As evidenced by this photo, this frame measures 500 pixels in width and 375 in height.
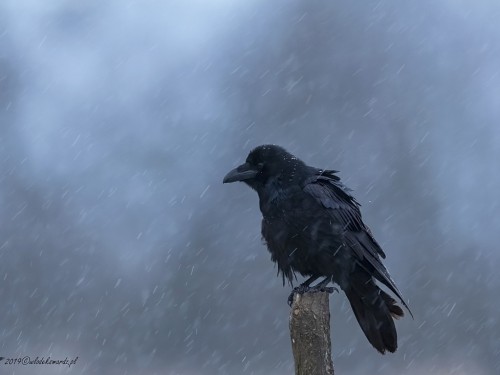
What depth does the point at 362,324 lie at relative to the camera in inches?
254

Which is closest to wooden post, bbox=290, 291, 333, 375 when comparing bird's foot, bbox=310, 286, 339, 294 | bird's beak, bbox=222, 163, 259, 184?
bird's foot, bbox=310, 286, 339, 294

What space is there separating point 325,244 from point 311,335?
153 centimetres

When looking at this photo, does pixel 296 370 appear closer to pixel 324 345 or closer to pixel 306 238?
pixel 324 345

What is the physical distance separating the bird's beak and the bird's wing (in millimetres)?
631

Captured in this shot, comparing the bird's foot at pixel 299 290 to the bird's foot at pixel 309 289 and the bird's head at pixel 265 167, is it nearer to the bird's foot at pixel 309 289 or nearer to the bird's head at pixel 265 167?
the bird's foot at pixel 309 289

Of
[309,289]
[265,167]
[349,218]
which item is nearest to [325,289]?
[309,289]

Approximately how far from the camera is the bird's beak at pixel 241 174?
22.7ft

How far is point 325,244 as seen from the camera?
6367 mm

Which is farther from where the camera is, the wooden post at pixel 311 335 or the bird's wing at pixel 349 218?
the bird's wing at pixel 349 218

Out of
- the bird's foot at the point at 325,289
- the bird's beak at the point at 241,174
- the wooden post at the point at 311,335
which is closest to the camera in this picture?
the wooden post at the point at 311,335

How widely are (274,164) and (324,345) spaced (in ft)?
7.91

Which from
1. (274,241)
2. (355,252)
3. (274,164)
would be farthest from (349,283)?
(274,164)

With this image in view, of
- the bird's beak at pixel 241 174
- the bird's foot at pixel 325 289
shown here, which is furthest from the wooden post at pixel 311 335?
the bird's beak at pixel 241 174

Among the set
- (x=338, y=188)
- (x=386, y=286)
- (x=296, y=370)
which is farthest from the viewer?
(x=338, y=188)
